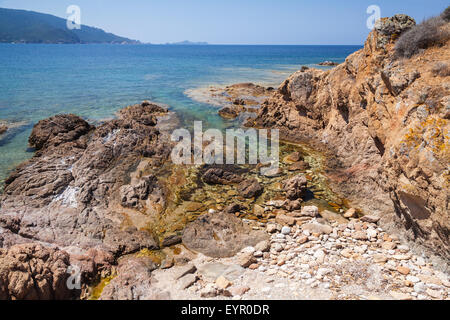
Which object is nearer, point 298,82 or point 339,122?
point 339,122

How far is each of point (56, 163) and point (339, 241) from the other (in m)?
13.3

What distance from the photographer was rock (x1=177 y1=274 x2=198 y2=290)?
678 cm

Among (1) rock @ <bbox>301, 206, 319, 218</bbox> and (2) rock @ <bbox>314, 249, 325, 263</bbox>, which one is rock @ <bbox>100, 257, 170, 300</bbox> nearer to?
(2) rock @ <bbox>314, 249, 325, 263</bbox>

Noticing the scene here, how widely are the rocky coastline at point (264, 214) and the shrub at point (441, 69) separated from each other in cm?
15

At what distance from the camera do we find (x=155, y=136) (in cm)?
1770

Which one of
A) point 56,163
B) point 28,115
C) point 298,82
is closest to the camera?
point 56,163

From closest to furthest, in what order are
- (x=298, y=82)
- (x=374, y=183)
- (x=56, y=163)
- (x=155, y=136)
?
(x=374, y=183), (x=56, y=163), (x=155, y=136), (x=298, y=82)

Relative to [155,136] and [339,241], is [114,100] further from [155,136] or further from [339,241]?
[339,241]

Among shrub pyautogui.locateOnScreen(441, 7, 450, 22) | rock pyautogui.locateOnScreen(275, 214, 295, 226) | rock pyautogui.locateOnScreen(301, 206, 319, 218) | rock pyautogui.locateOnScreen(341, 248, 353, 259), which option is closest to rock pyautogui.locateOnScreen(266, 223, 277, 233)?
rock pyautogui.locateOnScreen(275, 214, 295, 226)

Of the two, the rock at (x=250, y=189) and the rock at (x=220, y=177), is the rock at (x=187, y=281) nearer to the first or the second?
the rock at (x=250, y=189)

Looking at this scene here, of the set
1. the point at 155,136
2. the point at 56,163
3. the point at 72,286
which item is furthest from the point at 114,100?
the point at 72,286

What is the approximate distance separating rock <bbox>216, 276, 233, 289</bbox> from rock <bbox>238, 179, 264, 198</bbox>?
199 inches

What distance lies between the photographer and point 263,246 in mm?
8344

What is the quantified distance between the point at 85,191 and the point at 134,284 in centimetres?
580
